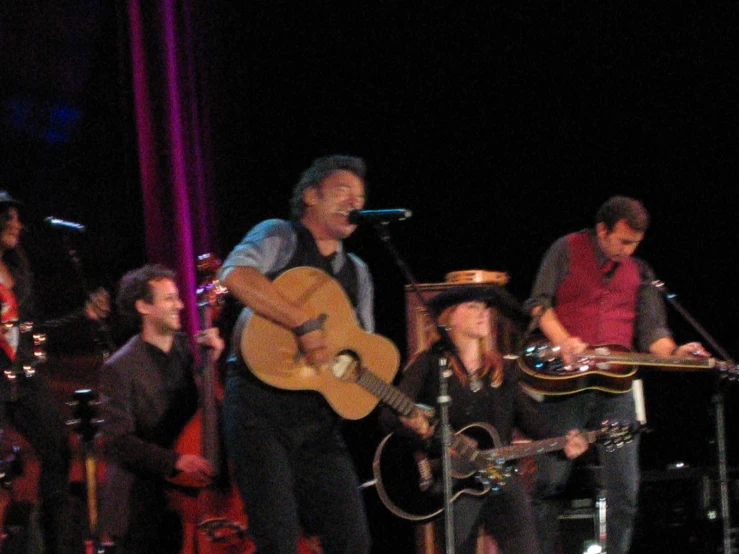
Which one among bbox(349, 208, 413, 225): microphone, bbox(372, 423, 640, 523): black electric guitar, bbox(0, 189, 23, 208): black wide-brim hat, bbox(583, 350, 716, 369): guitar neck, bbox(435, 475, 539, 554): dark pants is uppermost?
bbox(0, 189, 23, 208): black wide-brim hat

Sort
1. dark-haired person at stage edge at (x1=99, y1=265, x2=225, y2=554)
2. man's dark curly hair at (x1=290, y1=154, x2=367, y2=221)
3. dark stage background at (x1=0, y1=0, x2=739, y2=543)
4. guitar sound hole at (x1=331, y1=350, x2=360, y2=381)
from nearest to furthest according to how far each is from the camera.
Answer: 1. guitar sound hole at (x1=331, y1=350, x2=360, y2=381)
2. man's dark curly hair at (x1=290, y1=154, x2=367, y2=221)
3. dark-haired person at stage edge at (x1=99, y1=265, x2=225, y2=554)
4. dark stage background at (x1=0, y1=0, x2=739, y2=543)

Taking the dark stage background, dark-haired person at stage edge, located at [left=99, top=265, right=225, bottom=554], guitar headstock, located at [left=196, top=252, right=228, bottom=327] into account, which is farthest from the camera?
the dark stage background

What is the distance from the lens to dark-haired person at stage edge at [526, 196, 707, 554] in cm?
559

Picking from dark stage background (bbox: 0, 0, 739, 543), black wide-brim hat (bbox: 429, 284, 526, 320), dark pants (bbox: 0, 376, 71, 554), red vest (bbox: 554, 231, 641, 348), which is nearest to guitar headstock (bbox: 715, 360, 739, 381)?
red vest (bbox: 554, 231, 641, 348)

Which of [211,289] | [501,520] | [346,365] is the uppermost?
[211,289]

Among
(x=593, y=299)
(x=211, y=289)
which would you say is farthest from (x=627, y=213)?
(x=211, y=289)

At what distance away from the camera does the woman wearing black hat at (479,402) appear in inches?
190

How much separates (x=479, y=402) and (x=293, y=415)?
144 cm

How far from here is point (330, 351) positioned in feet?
13.4

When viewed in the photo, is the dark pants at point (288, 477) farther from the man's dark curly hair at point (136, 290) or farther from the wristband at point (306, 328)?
the man's dark curly hair at point (136, 290)

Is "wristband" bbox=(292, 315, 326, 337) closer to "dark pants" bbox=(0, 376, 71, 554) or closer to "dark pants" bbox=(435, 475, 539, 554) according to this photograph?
"dark pants" bbox=(435, 475, 539, 554)

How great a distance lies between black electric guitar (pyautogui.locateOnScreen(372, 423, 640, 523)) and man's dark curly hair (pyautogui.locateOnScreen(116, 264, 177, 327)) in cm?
138

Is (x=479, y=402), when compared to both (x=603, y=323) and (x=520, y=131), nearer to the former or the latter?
(x=603, y=323)

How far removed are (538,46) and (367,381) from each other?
165 inches
